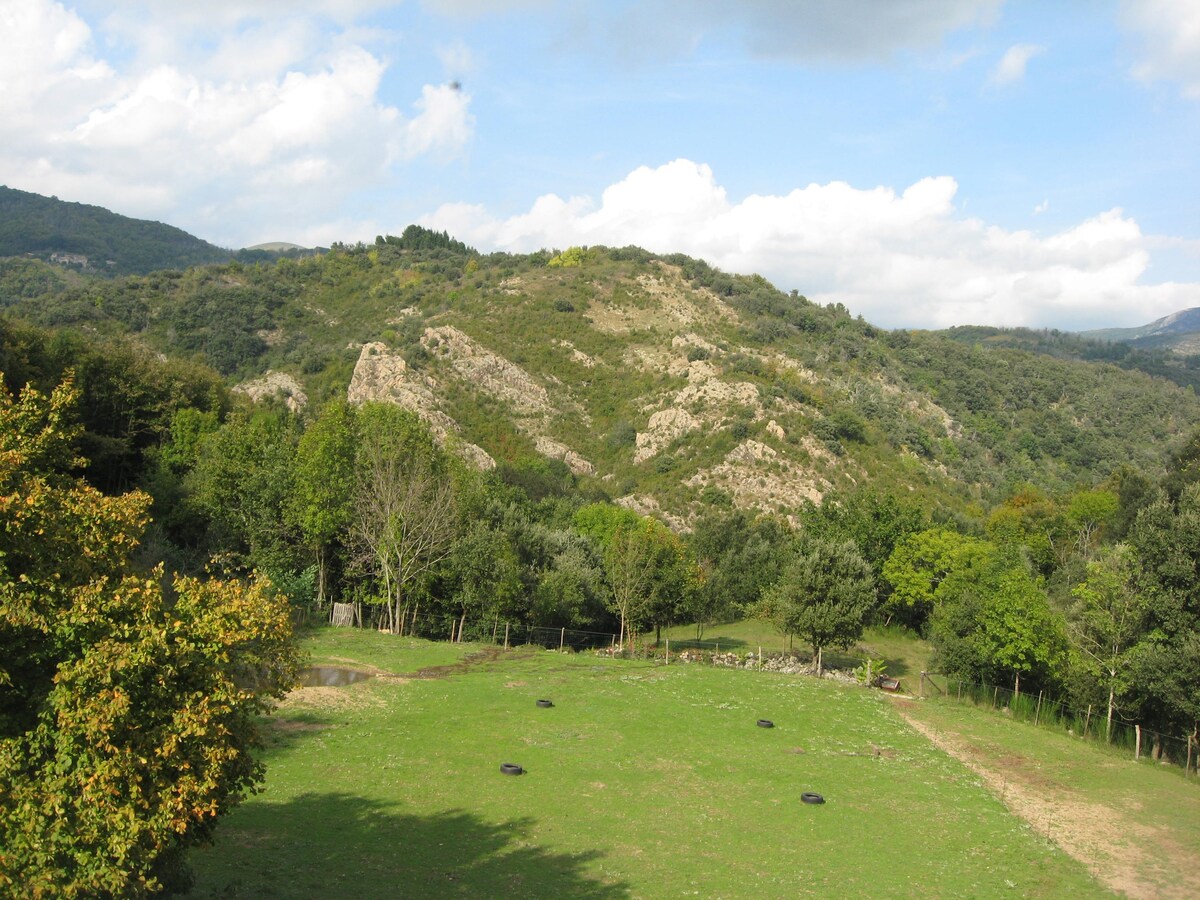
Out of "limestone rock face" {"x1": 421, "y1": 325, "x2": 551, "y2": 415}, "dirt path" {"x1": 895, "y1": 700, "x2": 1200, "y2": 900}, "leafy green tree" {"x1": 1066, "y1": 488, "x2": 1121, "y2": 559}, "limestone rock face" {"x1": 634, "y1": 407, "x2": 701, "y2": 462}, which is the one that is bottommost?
"dirt path" {"x1": 895, "y1": 700, "x2": 1200, "y2": 900}

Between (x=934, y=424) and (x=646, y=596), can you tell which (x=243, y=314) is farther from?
(x=934, y=424)

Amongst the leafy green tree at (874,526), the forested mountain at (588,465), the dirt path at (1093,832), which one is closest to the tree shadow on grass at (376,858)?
the forested mountain at (588,465)

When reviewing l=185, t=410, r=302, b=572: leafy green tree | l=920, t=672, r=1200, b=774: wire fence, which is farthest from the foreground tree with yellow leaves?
l=185, t=410, r=302, b=572: leafy green tree


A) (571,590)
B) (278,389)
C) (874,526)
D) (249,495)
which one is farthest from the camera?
(278,389)

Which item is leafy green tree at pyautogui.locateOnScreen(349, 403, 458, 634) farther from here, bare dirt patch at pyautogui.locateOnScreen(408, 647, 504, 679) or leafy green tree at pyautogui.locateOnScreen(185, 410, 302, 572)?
bare dirt patch at pyautogui.locateOnScreen(408, 647, 504, 679)

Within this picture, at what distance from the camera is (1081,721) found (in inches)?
1313

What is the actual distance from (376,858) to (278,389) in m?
83.1

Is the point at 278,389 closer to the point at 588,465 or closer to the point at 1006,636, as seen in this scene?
the point at 588,465

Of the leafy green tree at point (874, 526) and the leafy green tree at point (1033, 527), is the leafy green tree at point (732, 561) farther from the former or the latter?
the leafy green tree at point (1033, 527)

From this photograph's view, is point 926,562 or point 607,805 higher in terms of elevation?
point 926,562

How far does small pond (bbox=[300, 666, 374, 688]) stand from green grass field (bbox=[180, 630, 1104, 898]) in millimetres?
1312

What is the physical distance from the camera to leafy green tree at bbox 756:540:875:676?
4088cm

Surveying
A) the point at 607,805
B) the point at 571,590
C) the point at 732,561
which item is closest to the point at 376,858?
the point at 607,805

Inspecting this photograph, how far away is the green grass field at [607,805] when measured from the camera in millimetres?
15312
